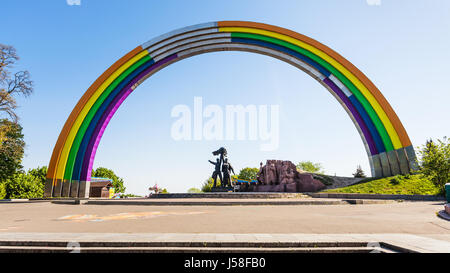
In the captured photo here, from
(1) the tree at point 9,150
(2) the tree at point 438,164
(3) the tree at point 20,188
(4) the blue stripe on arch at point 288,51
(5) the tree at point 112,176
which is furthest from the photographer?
(5) the tree at point 112,176

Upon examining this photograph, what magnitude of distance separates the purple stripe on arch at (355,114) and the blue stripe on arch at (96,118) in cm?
2563

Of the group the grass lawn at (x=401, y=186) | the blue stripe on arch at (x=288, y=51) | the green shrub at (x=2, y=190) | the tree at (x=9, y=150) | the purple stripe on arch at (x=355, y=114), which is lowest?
the green shrub at (x=2, y=190)

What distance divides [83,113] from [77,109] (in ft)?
2.79

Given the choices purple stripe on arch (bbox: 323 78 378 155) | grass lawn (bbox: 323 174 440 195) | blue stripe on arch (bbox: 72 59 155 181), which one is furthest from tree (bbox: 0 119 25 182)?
purple stripe on arch (bbox: 323 78 378 155)

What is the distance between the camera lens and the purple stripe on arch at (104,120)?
2859 centimetres

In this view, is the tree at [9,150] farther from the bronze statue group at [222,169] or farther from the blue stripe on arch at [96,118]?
the bronze statue group at [222,169]

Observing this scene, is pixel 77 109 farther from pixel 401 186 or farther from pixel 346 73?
pixel 401 186

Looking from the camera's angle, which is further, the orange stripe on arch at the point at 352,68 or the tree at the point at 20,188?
the tree at the point at 20,188

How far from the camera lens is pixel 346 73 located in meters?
30.6

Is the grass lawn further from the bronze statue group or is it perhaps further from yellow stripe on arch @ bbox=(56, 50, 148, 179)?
yellow stripe on arch @ bbox=(56, 50, 148, 179)

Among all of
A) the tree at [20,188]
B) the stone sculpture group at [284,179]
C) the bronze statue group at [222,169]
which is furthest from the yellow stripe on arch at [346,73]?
the tree at [20,188]
